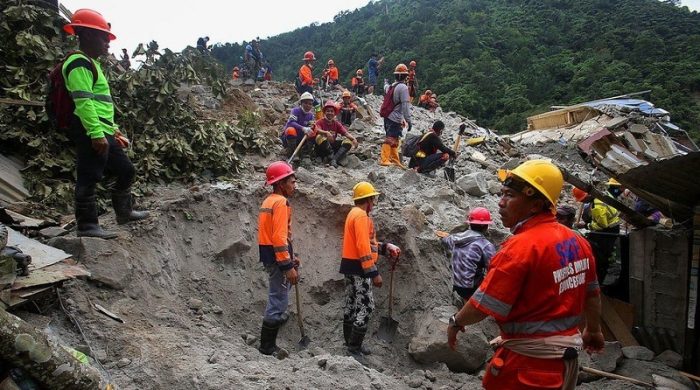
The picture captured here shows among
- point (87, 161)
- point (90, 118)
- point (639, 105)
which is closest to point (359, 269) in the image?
point (87, 161)

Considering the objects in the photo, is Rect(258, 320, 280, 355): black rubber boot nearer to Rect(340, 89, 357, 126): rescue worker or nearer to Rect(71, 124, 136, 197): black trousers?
Rect(71, 124, 136, 197): black trousers

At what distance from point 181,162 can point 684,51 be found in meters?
43.4

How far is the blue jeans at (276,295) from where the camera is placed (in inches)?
173

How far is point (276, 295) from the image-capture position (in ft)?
14.5

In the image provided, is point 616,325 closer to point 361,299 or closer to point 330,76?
point 361,299

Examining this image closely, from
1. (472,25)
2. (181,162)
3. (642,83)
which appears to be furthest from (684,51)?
(181,162)

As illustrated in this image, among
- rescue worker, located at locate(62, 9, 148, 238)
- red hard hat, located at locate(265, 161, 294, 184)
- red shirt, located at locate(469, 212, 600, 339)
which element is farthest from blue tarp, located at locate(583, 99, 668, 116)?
rescue worker, located at locate(62, 9, 148, 238)

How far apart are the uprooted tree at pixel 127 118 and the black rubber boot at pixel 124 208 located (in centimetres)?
81

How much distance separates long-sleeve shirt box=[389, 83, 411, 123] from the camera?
28.0 feet

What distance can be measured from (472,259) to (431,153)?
14.3 feet

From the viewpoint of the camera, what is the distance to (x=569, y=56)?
131 ft

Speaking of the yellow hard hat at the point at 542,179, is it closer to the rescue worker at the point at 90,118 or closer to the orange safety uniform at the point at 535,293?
the orange safety uniform at the point at 535,293

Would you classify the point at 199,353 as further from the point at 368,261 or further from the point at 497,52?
the point at 497,52

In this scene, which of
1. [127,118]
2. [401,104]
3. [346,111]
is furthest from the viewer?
[346,111]
